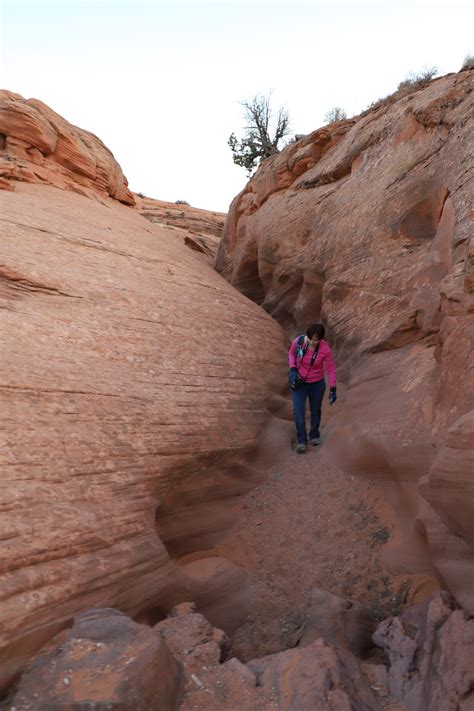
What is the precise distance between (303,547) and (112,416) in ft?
8.03

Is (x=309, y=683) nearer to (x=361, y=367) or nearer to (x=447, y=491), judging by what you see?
(x=447, y=491)

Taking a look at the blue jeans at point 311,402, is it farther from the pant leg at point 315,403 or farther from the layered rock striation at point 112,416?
the layered rock striation at point 112,416

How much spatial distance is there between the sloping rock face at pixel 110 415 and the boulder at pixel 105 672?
0.19 m

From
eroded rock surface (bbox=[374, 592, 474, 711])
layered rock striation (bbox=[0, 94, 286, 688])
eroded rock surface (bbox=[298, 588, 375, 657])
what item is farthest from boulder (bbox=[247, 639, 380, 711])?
layered rock striation (bbox=[0, 94, 286, 688])

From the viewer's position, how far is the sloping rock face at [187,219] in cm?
1537

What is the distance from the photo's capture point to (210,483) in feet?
19.9

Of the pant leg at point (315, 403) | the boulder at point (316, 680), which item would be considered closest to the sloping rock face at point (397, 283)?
the pant leg at point (315, 403)

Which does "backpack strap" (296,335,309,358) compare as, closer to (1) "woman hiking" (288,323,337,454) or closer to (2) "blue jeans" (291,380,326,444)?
(1) "woman hiking" (288,323,337,454)

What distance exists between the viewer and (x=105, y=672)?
3.19 meters

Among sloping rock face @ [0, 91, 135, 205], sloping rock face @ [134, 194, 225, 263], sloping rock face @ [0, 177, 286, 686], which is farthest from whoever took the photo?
sloping rock face @ [134, 194, 225, 263]

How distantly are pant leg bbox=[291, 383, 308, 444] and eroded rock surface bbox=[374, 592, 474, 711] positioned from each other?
3.02m

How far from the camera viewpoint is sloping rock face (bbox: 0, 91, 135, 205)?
10.3 m

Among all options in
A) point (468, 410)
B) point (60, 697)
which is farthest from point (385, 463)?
point (60, 697)

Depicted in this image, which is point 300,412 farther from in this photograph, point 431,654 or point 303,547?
point 431,654
